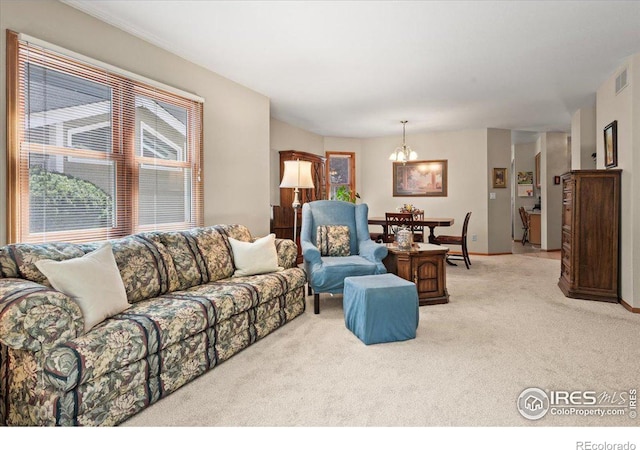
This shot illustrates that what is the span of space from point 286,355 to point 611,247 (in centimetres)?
368

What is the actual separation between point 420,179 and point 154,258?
20.6 feet

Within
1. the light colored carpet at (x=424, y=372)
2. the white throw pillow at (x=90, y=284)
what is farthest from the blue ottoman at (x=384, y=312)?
the white throw pillow at (x=90, y=284)

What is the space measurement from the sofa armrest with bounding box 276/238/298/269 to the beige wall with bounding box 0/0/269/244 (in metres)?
0.98

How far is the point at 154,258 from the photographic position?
8.73 feet

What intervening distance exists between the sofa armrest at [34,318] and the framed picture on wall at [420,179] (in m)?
6.99

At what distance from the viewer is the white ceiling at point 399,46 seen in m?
2.85

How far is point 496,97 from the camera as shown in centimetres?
518

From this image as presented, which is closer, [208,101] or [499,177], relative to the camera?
[208,101]

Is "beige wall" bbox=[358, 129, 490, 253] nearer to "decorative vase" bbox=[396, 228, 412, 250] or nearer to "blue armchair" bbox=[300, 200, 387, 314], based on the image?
"blue armchair" bbox=[300, 200, 387, 314]

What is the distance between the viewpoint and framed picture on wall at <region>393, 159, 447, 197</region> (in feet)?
25.4

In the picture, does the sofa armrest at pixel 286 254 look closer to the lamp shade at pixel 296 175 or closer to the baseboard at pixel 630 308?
the lamp shade at pixel 296 175

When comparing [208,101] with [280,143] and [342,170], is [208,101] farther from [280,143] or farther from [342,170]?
[342,170]

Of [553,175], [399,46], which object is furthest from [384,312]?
[553,175]

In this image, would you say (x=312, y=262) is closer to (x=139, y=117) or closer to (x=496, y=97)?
(x=139, y=117)
